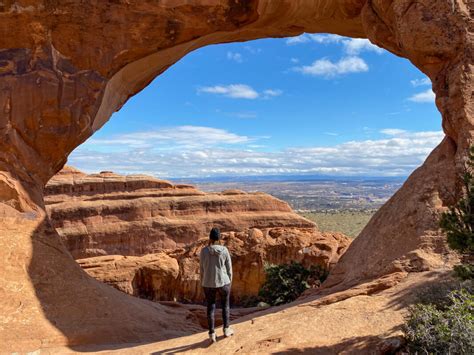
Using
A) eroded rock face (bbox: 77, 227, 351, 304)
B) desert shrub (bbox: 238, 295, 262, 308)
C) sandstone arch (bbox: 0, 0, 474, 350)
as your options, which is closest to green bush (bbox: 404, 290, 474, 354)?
sandstone arch (bbox: 0, 0, 474, 350)

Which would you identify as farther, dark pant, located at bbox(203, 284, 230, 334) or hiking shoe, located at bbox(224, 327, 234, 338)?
hiking shoe, located at bbox(224, 327, 234, 338)

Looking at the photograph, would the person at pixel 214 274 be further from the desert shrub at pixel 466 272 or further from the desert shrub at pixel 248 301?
the desert shrub at pixel 248 301

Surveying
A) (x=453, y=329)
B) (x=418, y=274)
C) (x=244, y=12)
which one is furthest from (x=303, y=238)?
(x=453, y=329)

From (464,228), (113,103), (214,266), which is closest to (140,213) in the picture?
(113,103)

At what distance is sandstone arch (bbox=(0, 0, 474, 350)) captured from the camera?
8.79m

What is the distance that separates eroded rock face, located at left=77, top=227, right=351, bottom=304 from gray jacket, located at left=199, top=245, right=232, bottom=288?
670 inches

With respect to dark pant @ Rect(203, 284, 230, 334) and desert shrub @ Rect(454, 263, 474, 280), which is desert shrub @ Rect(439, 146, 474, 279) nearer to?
desert shrub @ Rect(454, 263, 474, 280)

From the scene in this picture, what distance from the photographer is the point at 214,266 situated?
705 centimetres

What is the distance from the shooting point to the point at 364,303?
7.03 m

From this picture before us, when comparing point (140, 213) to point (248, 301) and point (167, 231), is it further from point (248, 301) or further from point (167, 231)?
point (248, 301)

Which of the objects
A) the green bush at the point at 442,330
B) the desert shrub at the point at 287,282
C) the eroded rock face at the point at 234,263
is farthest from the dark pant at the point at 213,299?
the eroded rock face at the point at 234,263

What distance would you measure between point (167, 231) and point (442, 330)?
134 feet

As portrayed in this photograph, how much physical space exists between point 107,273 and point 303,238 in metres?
13.8

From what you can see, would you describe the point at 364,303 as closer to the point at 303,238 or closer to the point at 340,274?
the point at 340,274
